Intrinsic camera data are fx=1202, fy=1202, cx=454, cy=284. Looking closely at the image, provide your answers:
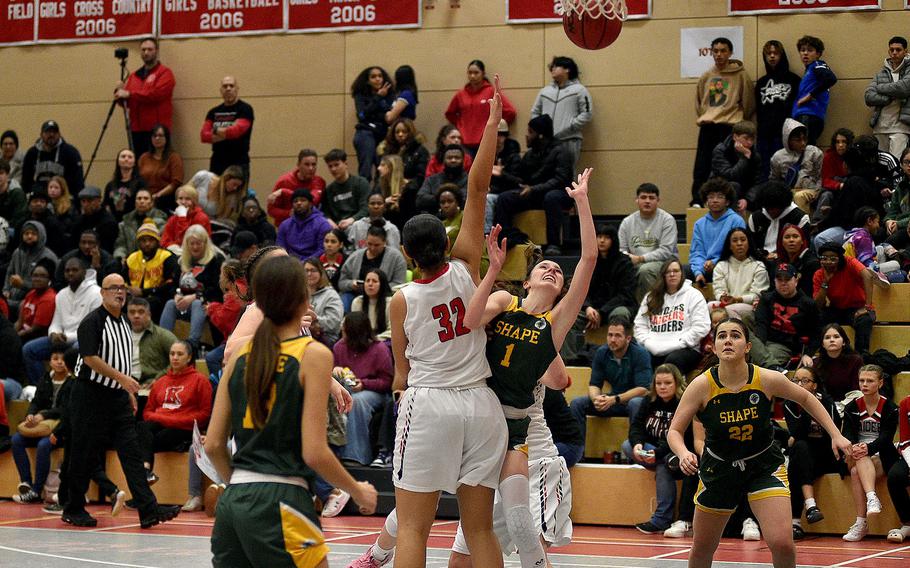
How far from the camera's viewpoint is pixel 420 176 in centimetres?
1467

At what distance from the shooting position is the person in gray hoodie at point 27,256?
1430 cm

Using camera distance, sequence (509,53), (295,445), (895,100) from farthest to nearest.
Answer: (509,53) → (895,100) → (295,445)

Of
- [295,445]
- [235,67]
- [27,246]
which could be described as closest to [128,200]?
[27,246]

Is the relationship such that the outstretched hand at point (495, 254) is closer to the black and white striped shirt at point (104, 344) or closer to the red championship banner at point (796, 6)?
the black and white striped shirt at point (104, 344)

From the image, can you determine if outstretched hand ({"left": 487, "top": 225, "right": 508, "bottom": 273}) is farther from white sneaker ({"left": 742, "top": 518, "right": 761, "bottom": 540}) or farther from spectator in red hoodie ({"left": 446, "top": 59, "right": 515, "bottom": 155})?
spectator in red hoodie ({"left": 446, "top": 59, "right": 515, "bottom": 155})

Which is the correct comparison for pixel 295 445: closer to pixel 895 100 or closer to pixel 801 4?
pixel 895 100

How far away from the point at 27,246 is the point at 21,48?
500cm

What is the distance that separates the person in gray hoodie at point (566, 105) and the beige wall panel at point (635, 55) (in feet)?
2.26

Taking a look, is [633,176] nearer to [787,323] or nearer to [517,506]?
[787,323]

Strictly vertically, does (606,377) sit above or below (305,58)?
below

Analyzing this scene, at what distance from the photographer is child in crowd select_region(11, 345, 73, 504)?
38.9 ft

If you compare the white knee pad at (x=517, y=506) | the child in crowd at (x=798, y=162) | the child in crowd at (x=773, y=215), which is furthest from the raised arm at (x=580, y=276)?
the child in crowd at (x=798, y=162)

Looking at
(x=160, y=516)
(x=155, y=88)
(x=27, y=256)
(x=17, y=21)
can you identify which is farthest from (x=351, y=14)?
(x=160, y=516)

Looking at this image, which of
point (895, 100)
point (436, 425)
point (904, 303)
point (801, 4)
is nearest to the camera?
point (436, 425)
